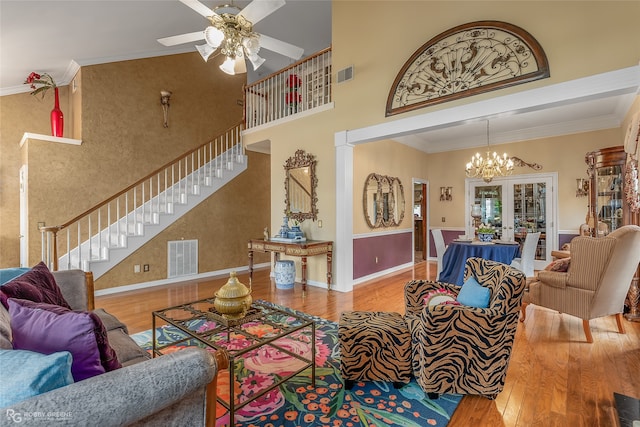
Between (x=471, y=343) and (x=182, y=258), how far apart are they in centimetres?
507

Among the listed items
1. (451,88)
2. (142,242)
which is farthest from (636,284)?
(142,242)

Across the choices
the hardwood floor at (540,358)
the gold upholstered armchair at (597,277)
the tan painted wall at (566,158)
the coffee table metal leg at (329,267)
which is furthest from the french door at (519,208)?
the coffee table metal leg at (329,267)

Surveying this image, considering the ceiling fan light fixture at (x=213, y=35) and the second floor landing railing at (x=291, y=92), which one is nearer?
the ceiling fan light fixture at (x=213, y=35)

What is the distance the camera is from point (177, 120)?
21.2 feet

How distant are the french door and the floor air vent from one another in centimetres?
618

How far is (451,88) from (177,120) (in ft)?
17.6

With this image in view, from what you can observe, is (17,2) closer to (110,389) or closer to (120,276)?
(120,276)

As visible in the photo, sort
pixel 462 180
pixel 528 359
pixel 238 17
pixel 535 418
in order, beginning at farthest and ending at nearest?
pixel 462 180 < pixel 238 17 < pixel 528 359 < pixel 535 418

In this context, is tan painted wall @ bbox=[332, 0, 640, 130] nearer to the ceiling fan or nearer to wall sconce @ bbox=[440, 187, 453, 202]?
the ceiling fan

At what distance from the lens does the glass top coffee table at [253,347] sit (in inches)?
76.4

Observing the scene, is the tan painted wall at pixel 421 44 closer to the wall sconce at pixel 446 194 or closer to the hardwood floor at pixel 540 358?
the wall sconce at pixel 446 194

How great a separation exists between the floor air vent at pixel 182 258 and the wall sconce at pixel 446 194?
19.4 ft

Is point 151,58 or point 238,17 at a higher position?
point 151,58

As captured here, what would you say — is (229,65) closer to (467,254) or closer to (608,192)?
(467,254)
